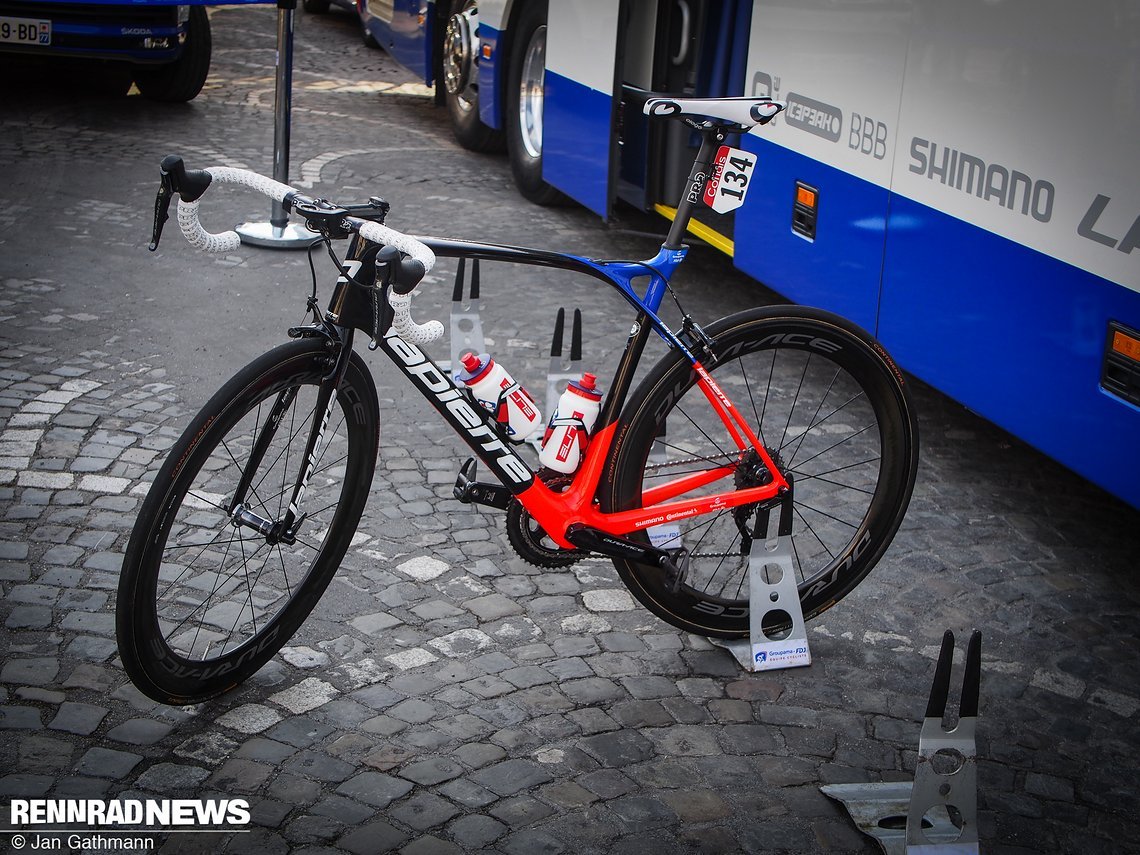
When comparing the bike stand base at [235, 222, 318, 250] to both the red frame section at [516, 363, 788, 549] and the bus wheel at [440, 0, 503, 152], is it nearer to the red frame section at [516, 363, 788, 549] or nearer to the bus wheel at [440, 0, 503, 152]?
the bus wheel at [440, 0, 503, 152]

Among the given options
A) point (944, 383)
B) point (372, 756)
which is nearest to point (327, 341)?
point (372, 756)

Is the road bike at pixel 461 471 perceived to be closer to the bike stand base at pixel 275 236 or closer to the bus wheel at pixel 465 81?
the bike stand base at pixel 275 236

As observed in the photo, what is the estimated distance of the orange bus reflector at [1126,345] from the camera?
14.1ft

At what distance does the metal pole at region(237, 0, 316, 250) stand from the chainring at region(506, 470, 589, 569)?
4.06 m

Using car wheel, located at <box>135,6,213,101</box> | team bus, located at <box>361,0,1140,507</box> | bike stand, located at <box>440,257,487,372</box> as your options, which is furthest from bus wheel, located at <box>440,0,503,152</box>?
bike stand, located at <box>440,257,487,372</box>

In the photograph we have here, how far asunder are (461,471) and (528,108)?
19.1 ft

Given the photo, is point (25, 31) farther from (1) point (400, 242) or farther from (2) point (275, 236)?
(1) point (400, 242)

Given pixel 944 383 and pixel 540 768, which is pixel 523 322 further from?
pixel 540 768

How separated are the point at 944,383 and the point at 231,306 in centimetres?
351

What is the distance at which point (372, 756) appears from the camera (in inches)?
136

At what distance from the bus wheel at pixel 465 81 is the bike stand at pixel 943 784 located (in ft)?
24.5

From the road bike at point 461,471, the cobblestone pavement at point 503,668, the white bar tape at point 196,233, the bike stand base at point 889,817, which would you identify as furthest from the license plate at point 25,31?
the bike stand base at point 889,817

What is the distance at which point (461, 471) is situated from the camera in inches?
154

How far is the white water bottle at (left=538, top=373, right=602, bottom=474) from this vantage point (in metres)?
3.89
